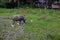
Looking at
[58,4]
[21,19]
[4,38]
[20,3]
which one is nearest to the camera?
[4,38]

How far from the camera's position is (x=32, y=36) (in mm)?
8773

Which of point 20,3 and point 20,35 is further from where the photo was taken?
point 20,3

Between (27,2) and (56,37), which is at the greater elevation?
(56,37)

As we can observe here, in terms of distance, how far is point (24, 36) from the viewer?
8.80m

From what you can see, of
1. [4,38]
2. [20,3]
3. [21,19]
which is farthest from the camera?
[20,3]

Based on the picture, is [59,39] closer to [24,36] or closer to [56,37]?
[56,37]

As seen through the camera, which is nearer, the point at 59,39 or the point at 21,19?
the point at 59,39

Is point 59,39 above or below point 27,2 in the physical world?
above

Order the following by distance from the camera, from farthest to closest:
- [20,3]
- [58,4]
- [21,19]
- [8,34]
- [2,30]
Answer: [20,3] < [58,4] < [21,19] < [2,30] < [8,34]

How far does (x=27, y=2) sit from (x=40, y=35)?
17.4 metres

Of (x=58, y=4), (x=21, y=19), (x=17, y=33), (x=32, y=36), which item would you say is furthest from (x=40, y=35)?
(x=58, y=4)

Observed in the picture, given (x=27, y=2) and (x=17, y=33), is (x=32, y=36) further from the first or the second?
(x=27, y=2)

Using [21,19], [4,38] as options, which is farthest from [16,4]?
[4,38]

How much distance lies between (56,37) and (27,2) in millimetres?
19243
